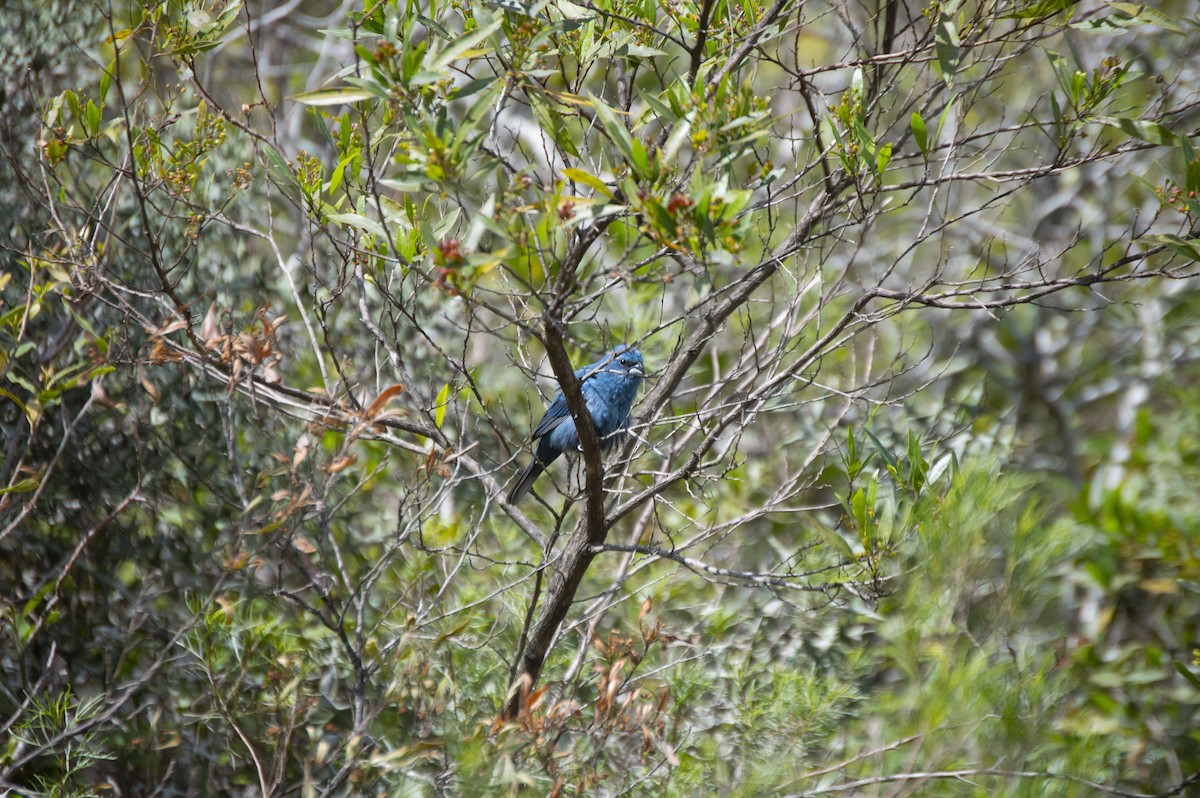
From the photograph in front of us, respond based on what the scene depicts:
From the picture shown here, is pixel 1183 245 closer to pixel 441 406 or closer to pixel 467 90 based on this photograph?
pixel 467 90

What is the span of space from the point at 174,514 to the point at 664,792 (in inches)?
88.8

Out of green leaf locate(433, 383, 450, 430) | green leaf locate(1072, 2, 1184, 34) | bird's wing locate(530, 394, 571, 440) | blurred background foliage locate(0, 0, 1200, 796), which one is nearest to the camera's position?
green leaf locate(1072, 2, 1184, 34)

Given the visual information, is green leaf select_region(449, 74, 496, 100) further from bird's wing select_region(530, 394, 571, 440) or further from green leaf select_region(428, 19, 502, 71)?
bird's wing select_region(530, 394, 571, 440)

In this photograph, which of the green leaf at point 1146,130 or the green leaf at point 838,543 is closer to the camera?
the green leaf at point 1146,130

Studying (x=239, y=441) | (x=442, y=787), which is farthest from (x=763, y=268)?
(x=239, y=441)

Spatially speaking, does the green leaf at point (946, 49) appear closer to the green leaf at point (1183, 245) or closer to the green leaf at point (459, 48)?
the green leaf at point (1183, 245)

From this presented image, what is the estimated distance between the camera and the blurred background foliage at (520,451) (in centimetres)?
253

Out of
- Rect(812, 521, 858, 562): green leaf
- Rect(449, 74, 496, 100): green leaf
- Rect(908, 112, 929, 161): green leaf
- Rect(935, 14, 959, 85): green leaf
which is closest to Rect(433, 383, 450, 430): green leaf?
Rect(449, 74, 496, 100): green leaf

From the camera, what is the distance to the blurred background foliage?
2525 mm

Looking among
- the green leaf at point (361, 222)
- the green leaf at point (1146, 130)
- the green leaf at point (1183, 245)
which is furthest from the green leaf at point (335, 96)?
the green leaf at point (1183, 245)

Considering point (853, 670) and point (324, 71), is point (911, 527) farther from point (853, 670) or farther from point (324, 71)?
point (324, 71)

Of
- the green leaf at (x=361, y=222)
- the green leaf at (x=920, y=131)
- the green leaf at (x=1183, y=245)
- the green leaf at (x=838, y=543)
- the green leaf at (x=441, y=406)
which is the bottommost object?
the green leaf at (x=838, y=543)

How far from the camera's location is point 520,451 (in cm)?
304

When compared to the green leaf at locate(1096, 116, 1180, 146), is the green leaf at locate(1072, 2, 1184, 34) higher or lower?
higher
